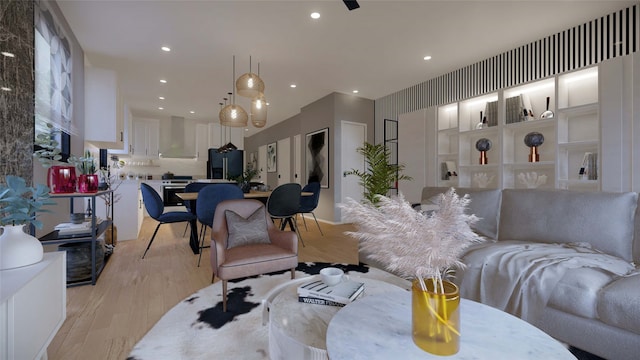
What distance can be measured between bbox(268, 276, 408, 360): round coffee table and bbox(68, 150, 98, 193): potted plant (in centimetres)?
230

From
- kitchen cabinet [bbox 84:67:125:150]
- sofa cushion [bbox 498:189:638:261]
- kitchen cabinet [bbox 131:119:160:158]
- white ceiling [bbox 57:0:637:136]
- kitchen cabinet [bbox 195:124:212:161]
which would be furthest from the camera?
kitchen cabinet [bbox 195:124:212:161]

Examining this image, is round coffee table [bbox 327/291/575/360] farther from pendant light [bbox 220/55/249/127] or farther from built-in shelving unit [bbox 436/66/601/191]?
pendant light [bbox 220/55/249/127]

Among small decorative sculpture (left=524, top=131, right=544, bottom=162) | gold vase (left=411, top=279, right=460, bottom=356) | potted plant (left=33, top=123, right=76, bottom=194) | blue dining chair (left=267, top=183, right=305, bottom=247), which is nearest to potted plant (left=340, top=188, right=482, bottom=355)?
gold vase (left=411, top=279, right=460, bottom=356)

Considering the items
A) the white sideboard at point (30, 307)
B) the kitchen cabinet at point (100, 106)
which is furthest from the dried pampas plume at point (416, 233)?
the kitchen cabinet at point (100, 106)

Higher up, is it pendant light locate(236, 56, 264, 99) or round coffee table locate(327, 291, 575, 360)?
pendant light locate(236, 56, 264, 99)

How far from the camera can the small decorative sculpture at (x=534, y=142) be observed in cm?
336

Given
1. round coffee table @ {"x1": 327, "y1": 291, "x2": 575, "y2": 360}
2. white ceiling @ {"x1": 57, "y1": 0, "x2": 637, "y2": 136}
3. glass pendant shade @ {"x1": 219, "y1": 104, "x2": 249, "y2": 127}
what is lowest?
round coffee table @ {"x1": 327, "y1": 291, "x2": 575, "y2": 360}

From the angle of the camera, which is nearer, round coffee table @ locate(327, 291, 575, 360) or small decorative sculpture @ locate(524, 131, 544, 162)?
round coffee table @ locate(327, 291, 575, 360)

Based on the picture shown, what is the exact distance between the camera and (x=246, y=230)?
2330 millimetres

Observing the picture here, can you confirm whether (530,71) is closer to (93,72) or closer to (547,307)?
(547,307)

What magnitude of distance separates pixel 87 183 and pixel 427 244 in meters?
3.05

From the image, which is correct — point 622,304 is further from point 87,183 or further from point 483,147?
point 87,183

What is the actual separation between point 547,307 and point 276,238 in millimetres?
1861

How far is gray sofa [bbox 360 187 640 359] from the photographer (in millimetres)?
1316
